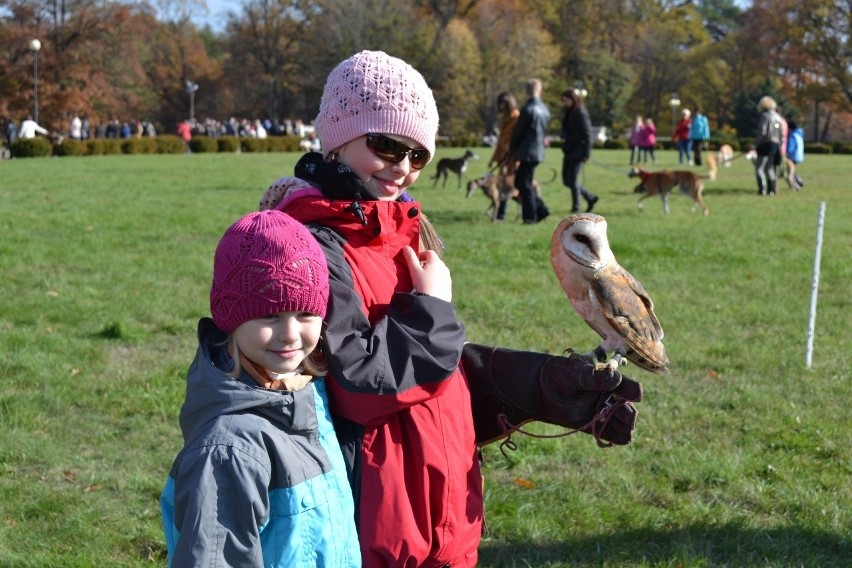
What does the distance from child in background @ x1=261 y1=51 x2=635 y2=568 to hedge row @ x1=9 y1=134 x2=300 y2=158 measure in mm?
35391

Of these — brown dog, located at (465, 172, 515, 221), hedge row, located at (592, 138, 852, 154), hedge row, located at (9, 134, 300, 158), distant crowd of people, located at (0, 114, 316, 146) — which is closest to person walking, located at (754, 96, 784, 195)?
brown dog, located at (465, 172, 515, 221)

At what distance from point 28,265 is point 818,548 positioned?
819 cm

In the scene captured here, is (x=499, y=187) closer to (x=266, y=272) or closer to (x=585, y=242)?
(x=585, y=242)

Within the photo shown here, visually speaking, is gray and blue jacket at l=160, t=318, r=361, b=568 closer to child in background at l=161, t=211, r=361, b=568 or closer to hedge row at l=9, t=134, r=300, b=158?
child in background at l=161, t=211, r=361, b=568

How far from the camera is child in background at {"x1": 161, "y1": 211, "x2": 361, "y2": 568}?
6.19 feet

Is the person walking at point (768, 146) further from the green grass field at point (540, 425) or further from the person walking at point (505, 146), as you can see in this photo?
the person walking at point (505, 146)

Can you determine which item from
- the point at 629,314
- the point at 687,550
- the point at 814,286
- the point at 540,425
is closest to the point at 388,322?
the point at 629,314

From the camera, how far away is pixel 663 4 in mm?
85438

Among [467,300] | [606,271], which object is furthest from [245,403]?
[467,300]

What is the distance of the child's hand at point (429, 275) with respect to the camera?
2203 millimetres

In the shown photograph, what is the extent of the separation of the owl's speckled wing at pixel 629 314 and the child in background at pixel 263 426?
29.4 inches

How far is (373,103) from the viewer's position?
2.25 metres

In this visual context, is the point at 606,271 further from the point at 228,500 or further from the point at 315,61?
the point at 315,61

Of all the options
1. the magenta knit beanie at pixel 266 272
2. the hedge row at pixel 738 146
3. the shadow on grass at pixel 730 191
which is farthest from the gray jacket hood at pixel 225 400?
Answer: the hedge row at pixel 738 146
